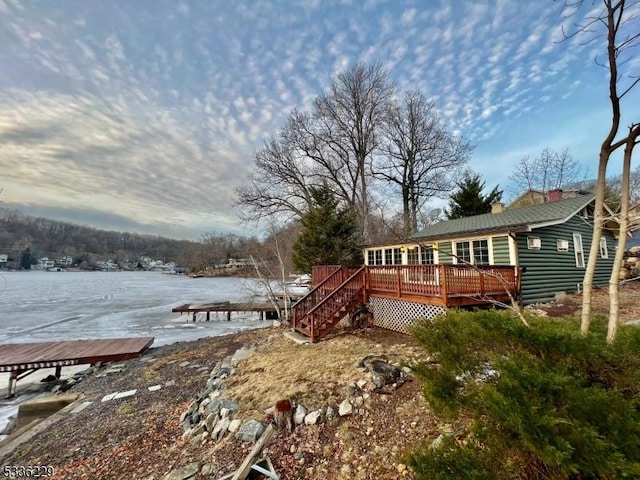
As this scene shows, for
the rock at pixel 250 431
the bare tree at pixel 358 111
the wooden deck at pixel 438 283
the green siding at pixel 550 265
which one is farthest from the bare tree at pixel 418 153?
the rock at pixel 250 431

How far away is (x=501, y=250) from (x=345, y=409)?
8334 millimetres

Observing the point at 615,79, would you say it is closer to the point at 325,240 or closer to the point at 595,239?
the point at 595,239

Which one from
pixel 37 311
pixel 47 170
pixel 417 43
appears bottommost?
pixel 37 311

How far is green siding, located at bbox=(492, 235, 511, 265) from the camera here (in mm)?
9509

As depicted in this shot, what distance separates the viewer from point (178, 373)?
25.8 feet

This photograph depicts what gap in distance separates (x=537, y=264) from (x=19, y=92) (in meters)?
19.3

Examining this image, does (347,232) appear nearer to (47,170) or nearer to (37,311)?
(47,170)

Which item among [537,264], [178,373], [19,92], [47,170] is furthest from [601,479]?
[47,170]

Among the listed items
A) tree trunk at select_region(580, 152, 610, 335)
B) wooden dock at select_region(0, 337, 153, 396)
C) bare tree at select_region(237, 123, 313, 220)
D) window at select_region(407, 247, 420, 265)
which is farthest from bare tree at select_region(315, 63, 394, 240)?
tree trunk at select_region(580, 152, 610, 335)

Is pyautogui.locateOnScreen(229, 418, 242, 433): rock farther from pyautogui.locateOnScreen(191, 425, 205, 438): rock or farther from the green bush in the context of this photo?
the green bush

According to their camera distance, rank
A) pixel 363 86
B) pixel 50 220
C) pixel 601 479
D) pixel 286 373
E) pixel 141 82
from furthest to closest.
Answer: pixel 50 220 → pixel 363 86 → pixel 141 82 → pixel 286 373 → pixel 601 479

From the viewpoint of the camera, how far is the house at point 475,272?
738 centimetres

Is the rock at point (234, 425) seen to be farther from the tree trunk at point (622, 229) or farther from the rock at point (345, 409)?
the tree trunk at point (622, 229)

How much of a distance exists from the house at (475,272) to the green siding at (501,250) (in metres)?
0.03
